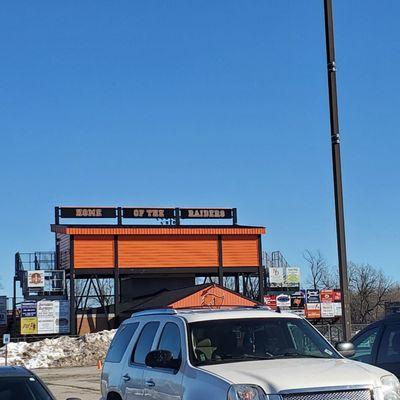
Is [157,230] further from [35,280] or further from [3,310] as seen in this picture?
[3,310]

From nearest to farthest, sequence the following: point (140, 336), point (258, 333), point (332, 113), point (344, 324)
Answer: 1. point (258, 333)
2. point (140, 336)
3. point (344, 324)
4. point (332, 113)

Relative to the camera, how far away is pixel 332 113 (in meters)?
12.4

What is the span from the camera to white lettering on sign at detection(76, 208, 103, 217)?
169 feet

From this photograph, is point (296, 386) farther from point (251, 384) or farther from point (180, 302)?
point (180, 302)

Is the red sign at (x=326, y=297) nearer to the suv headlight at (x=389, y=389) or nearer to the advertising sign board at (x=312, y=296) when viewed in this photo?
the advertising sign board at (x=312, y=296)

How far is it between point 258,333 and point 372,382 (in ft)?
5.27

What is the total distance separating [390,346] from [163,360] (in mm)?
3055

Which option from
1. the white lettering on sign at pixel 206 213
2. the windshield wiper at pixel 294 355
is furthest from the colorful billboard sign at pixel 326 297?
the windshield wiper at pixel 294 355

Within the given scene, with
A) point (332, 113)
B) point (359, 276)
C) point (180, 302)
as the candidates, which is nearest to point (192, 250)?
point (180, 302)

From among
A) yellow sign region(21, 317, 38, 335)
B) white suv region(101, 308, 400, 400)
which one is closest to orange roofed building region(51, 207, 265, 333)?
yellow sign region(21, 317, 38, 335)

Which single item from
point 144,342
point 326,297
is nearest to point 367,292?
point 326,297

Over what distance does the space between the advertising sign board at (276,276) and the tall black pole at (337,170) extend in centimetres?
4511

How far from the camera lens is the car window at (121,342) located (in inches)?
370

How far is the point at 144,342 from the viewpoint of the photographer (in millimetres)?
8789
